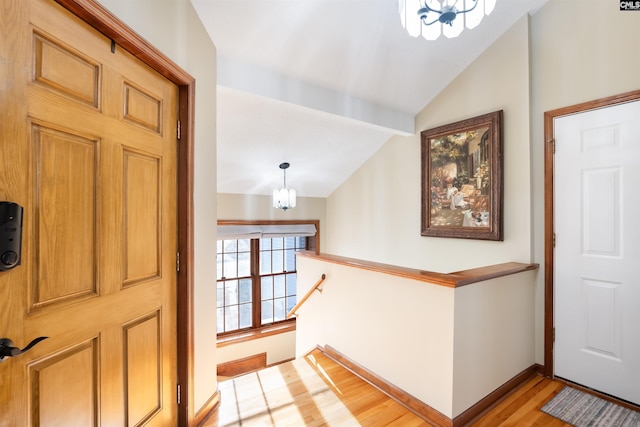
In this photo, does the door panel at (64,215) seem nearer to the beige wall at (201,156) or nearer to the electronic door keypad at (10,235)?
the electronic door keypad at (10,235)

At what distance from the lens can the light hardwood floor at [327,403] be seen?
1.88 meters

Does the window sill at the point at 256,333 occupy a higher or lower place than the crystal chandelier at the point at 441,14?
lower

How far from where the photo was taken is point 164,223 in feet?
5.19

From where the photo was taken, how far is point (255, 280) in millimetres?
5359

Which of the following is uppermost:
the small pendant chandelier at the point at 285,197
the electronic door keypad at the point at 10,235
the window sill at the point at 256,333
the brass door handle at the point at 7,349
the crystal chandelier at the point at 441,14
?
the crystal chandelier at the point at 441,14

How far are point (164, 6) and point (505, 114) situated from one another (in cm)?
269

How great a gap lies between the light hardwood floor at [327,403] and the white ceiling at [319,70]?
2274mm

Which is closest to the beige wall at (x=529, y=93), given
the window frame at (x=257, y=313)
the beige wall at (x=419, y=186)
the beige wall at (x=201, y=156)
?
the beige wall at (x=419, y=186)

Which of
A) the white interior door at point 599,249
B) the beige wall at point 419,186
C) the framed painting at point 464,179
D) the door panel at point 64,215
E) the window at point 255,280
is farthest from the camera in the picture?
the window at point 255,280

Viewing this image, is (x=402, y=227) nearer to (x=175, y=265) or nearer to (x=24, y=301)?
(x=175, y=265)

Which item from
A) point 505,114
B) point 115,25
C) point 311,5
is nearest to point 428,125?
point 505,114

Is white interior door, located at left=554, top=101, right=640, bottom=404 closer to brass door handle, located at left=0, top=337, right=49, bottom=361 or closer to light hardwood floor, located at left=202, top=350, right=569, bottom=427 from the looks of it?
light hardwood floor, located at left=202, top=350, right=569, bottom=427

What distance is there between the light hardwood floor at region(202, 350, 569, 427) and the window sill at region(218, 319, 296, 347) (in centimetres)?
280

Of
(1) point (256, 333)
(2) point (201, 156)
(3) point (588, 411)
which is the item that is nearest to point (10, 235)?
(2) point (201, 156)
